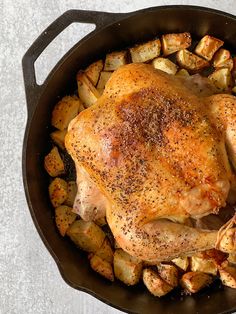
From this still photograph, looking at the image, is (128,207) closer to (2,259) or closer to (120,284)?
(120,284)

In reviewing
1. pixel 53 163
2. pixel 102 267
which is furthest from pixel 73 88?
pixel 102 267

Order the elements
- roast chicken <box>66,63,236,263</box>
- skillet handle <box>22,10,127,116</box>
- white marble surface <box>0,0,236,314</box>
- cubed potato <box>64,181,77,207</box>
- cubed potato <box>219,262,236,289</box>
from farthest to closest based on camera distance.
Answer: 1. white marble surface <box>0,0,236,314</box>
2. cubed potato <box>64,181,77,207</box>
3. cubed potato <box>219,262,236,289</box>
4. skillet handle <box>22,10,127,116</box>
5. roast chicken <box>66,63,236,263</box>

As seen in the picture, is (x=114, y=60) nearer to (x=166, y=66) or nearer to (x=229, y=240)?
(x=166, y=66)

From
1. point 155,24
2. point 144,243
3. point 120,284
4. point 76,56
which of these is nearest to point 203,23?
point 155,24

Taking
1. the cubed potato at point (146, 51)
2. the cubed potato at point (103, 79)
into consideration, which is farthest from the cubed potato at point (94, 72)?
the cubed potato at point (146, 51)

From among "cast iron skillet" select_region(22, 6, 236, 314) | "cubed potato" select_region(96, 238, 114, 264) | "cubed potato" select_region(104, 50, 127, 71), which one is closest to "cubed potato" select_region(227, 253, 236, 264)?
"cast iron skillet" select_region(22, 6, 236, 314)

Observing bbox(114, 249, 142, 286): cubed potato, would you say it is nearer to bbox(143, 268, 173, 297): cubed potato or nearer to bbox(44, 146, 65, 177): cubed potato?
bbox(143, 268, 173, 297): cubed potato

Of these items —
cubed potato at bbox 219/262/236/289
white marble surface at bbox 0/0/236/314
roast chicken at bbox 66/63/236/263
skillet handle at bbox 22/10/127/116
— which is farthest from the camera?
white marble surface at bbox 0/0/236/314
